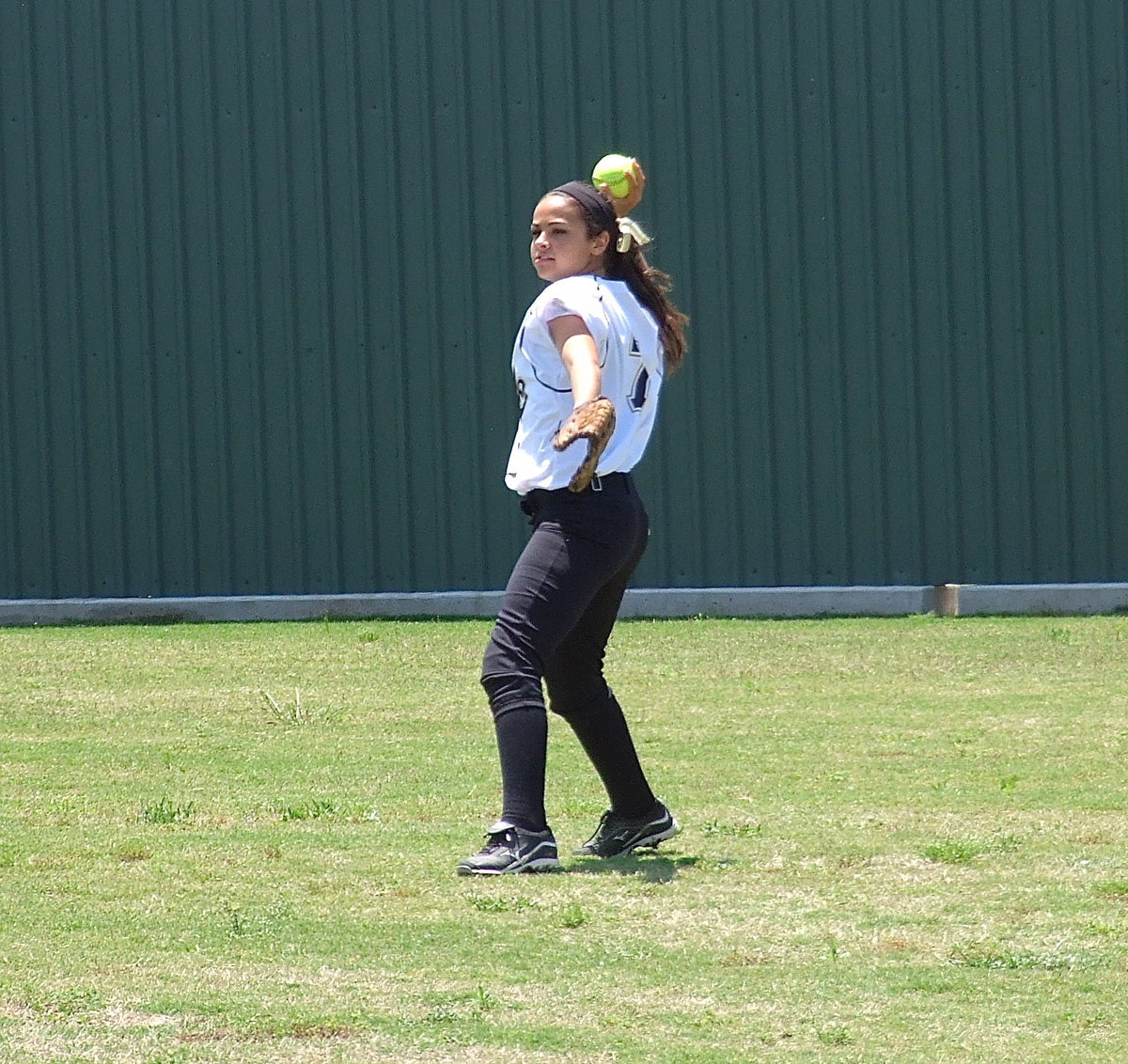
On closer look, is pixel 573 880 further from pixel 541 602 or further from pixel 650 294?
pixel 650 294

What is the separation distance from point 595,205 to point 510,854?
5.89 ft

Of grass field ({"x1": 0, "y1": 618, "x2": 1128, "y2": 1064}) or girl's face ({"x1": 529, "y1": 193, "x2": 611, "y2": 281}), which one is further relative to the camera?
girl's face ({"x1": 529, "y1": 193, "x2": 611, "y2": 281})

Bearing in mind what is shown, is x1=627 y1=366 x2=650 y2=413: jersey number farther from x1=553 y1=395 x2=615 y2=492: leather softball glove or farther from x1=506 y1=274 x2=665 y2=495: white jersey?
x1=553 y1=395 x2=615 y2=492: leather softball glove

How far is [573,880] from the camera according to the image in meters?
5.00

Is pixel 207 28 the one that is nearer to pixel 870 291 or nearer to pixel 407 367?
pixel 407 367

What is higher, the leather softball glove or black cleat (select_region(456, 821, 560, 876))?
the leather softball glove

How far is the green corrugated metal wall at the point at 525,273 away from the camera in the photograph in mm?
12695

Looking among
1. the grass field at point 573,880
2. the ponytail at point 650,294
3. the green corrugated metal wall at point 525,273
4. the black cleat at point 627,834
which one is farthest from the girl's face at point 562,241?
the green corrugated metal wall at point 525,273

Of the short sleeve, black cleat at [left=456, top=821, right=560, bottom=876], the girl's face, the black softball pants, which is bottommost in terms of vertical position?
black cleat at [left=456, top=821, right=560, bottom=876]

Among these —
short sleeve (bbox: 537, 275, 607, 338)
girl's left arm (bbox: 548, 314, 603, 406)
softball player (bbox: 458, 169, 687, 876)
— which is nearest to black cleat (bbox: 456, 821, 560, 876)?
softball player (bbox: 458, 169, 687, 876)

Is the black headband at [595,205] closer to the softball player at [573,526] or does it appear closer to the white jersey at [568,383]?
the softball player at [573,526]

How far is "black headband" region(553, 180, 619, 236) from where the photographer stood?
5.39 metres

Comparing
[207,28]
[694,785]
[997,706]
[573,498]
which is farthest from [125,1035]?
[207,28]

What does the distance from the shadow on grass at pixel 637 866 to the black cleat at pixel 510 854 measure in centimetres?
10
